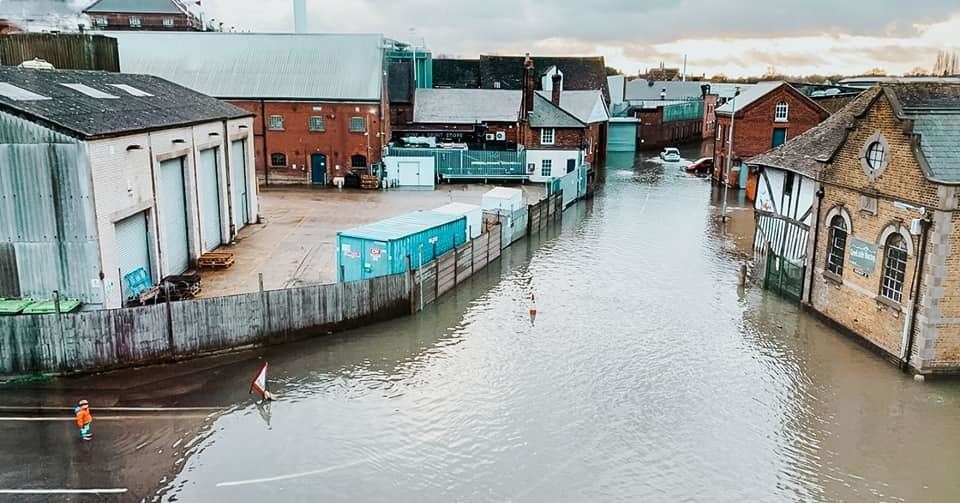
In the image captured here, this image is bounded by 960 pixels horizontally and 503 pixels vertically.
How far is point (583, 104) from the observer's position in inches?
2119

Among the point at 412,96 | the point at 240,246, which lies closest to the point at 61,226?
the point at 240,246

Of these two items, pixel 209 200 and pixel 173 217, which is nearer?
pixel 173 217

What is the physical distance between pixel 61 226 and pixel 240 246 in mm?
10612

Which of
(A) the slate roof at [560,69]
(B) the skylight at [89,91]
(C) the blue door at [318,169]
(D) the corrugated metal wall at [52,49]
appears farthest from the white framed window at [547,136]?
(B) the skylight at [89,91]

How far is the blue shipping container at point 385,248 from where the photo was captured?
21609mm

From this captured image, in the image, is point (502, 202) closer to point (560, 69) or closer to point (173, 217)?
point (173, 217)

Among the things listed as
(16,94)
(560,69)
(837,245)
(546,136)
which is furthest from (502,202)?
(560,69)

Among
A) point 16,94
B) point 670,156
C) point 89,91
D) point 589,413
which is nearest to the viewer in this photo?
point 589,413

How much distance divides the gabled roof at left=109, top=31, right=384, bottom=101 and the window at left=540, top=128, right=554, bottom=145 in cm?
1215

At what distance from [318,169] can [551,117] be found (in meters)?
17.0

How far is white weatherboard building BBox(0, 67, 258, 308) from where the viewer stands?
17234 millimetres

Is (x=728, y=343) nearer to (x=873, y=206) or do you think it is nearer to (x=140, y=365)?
(x=873, y=206)

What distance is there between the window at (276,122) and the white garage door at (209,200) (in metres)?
17.9

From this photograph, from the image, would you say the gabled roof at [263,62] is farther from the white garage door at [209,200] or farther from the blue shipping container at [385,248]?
the blue shipping container at [385,248]
